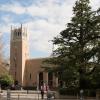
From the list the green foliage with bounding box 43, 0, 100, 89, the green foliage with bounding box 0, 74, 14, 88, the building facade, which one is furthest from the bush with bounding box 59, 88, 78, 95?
the building facade

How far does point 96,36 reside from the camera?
49.4m

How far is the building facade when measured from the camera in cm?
13062

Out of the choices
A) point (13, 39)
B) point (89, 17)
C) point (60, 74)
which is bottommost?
point (60, 74)

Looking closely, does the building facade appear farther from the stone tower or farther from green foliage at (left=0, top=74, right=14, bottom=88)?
green foliage at (left=0, top=74, right=14, bottom=88)

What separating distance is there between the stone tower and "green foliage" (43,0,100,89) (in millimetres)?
80378

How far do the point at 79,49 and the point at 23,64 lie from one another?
87255 mm

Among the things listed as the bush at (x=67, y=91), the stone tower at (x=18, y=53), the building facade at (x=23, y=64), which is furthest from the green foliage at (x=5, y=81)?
the bush at (x=67, y=91)

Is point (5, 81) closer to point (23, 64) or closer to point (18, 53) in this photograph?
point (23, 64)

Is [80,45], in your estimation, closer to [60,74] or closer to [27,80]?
[60,74]

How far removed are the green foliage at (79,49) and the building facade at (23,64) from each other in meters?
74.1

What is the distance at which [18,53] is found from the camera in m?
139

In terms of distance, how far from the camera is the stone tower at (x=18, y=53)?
437 ft

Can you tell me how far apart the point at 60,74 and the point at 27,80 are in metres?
84.5

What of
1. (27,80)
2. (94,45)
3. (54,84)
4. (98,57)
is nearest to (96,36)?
(94,45)
